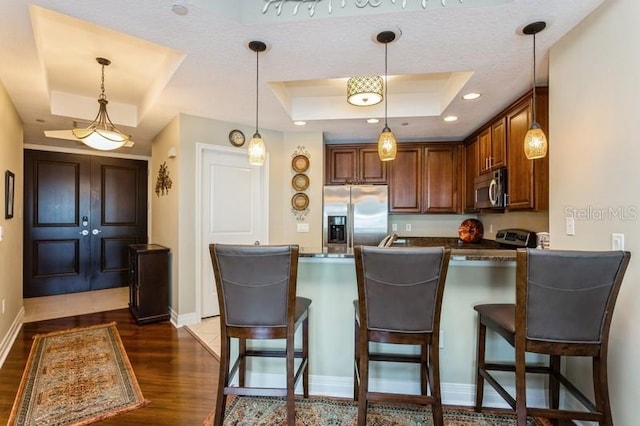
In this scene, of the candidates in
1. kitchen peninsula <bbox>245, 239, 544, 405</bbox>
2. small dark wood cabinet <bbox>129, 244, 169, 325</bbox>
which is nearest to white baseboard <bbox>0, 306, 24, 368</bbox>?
small dark wood cabinet <bbox>129, 244, 169, 325</bbox>

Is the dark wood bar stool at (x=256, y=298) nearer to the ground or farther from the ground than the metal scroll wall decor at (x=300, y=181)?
nearer to the ground

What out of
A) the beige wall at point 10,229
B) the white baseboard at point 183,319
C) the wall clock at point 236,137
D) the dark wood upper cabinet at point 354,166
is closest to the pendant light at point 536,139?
the dark wood upper cabinet at point 354,166

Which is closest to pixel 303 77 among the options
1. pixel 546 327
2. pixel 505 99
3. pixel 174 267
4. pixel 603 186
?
pixel 505 99

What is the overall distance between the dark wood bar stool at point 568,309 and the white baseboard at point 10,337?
371 centimetres

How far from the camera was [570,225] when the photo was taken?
194cm

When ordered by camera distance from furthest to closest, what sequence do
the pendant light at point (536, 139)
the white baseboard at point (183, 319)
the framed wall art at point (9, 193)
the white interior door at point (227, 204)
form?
the white interior door at point (227, 204) → the white baseboard at point (183, 319) → the framed wall art at point (9, 193) → the pendant light at point (536, 139)

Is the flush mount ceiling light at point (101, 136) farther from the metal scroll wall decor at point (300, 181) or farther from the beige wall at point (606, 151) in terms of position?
the beige wall at point (606, 151)

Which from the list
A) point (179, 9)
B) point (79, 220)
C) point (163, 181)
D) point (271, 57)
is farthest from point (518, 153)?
point (79, 220)

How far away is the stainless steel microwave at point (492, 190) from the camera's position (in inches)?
123

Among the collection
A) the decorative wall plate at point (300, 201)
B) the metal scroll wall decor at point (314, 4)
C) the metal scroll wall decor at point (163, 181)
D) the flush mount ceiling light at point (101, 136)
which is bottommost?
the decorative wall plate at point (300, 201)

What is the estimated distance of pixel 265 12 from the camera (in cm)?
181

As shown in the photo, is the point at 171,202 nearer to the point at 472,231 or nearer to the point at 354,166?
the point at 354,166

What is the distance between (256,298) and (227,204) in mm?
2421

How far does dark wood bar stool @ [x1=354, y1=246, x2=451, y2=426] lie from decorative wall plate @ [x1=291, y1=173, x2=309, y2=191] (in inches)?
107
